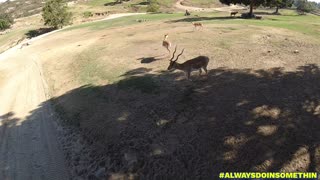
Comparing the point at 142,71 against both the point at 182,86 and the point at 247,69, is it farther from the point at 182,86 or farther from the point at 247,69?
the point at 247,69

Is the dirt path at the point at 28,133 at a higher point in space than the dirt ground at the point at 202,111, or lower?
lower

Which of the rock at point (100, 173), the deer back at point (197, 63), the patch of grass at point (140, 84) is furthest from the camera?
the patch of grass at point (140, 84)

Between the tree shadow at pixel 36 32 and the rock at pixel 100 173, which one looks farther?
the tree shadow at pixel 36 32

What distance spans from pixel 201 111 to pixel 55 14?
62.5 m

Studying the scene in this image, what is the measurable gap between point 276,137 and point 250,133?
0.98 m

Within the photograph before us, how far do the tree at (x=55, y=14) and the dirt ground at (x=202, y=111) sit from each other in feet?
157

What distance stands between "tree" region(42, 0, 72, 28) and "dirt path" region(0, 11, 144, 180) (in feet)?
144

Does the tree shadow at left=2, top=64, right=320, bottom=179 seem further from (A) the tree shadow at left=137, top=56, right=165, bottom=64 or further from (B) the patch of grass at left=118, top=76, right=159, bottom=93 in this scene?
(A) the tree shadow at left=137, top=56, right=165, bottom=64

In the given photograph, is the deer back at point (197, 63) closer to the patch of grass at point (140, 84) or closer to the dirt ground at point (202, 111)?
the dirt ground at point (202, 111)

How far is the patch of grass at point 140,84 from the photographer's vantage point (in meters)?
18.5

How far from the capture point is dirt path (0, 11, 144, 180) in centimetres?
1356

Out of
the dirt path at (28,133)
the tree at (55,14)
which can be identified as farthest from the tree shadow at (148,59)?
the tree at (55,14)

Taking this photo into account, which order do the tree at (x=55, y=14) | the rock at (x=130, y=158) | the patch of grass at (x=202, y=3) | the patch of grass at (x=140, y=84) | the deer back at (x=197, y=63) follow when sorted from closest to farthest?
the rock at (x=130, y=158) < the deer back at (x=197, y=63) < the patch of grass at (x=140, y=84) < the tree at (x=55, y=14) < the patch of grass at (x=202, y=3)

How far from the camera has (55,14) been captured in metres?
Answer: 69.8
